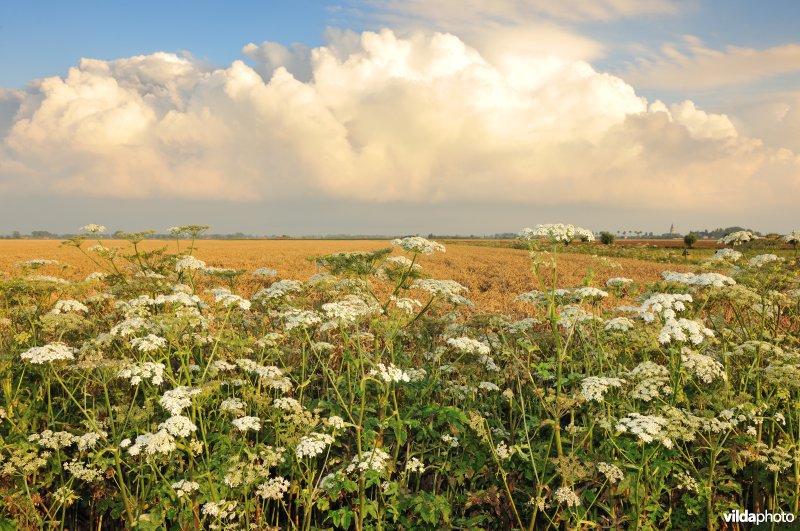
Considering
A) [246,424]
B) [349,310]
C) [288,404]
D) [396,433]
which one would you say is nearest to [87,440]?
[246,424]

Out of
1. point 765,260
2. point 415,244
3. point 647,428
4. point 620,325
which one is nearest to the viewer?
point 647,428

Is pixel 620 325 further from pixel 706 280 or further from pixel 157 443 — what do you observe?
pixel 157 443

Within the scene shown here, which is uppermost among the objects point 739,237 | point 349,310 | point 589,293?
point 739,237

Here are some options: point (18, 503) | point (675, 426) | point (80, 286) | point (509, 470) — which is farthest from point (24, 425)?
point (675, 426)

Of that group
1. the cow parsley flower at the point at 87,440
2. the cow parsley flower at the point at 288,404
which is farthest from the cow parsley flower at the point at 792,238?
the cow parsley flower at the point at 87,440

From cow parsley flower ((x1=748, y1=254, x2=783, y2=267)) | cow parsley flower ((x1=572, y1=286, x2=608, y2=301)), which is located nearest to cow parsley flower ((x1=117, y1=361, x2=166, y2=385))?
cow parsley flower ((x1=572, y1=286, x2=608, y2=301))

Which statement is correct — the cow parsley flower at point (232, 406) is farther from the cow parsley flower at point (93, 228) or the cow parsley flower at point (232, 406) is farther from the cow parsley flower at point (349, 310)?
the cow parsley flower at point (93, 228)

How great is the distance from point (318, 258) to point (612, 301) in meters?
16.1

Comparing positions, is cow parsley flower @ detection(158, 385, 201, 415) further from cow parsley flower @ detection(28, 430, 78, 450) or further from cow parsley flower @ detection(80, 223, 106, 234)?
cow parsley flower @ detection(80, 223, 106, 234)

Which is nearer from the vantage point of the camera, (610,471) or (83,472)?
(610,471)

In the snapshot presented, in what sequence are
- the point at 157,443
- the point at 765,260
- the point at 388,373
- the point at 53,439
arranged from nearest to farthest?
the point at 157,443 → the point at 388,373 → the point at 53,439 → the point at 765,260

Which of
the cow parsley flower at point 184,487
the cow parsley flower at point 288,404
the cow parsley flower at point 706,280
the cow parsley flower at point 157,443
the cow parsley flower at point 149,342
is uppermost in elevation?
the cow parsley flower at point 706,280

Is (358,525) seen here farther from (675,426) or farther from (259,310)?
(259,310)

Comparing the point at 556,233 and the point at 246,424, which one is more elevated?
the point at 556,233
